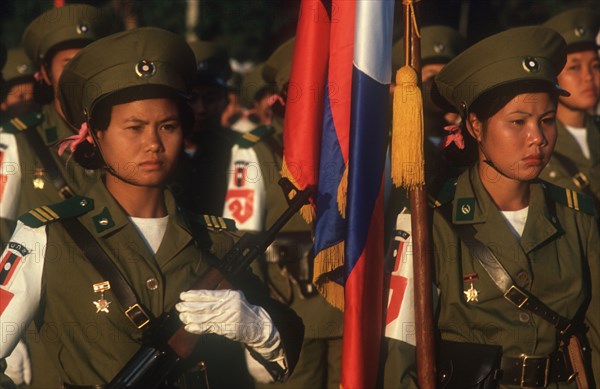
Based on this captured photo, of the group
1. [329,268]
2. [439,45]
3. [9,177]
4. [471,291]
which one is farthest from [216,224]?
[439,45]

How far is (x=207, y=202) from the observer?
7980 millimetres

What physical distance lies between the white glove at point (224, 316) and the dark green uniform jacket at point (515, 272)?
74 centimetres

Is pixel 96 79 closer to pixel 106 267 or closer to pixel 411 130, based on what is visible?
pixel 106 267

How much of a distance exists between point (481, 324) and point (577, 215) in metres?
0.86

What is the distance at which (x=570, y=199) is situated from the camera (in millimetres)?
5664

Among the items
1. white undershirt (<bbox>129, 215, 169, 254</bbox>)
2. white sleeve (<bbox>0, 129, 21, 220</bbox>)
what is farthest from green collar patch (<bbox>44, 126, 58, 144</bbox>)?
white undershirt (<bbox>129, 215, 169, 254</bbox>)

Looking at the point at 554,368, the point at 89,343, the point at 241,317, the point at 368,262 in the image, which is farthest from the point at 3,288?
the point at 554,368

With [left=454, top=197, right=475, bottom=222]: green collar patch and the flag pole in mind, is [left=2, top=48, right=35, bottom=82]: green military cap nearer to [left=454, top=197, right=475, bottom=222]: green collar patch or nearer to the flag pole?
[left=454, top=197, right=475, bottom=222]: green collar patch

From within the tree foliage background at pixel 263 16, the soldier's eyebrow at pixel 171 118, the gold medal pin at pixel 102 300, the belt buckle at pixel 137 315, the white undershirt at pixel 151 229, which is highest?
the tree foliage background at pixel 263 16

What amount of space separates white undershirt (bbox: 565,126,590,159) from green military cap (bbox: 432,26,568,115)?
10.1ft

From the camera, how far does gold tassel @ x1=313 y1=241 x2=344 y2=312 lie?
17.6ft

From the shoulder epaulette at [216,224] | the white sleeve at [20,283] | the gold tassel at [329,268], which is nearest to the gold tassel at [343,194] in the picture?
the gold tassel at [329,268]

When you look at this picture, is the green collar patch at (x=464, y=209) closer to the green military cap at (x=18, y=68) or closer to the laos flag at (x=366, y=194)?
the laos flag at (x=366, y=194)

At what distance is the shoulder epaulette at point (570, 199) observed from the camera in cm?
562
